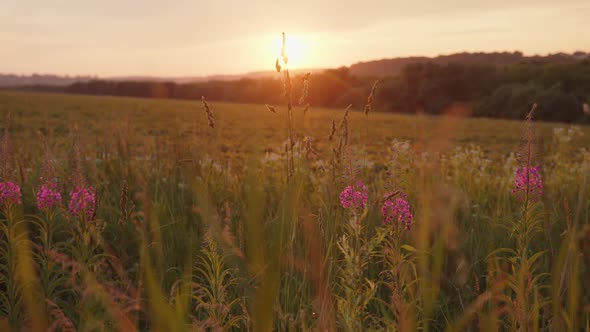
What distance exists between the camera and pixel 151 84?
93.5m

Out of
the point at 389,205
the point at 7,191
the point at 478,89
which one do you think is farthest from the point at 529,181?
the point at 478,89

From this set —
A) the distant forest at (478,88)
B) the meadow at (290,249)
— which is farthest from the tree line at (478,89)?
the meadow at (290,249)

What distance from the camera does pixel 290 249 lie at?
227 cm

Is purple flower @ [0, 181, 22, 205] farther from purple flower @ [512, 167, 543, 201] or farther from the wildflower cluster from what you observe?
purple flower @ [512, 167, 543, 201]

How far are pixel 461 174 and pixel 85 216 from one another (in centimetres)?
462

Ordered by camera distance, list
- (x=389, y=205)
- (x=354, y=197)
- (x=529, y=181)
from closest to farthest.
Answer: (x=354, y=197) → (x=389, y=205) → (x=529, y=181)

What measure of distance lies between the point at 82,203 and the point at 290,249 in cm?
100

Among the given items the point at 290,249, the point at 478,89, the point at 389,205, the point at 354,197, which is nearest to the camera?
the point at 354,197

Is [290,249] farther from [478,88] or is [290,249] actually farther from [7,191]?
[478,88]

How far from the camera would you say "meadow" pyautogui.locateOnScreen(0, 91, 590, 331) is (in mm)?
1765

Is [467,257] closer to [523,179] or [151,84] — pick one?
[523,179]

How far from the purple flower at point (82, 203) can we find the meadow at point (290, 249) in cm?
1

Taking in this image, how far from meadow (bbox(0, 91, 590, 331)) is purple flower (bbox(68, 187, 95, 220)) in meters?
0.01

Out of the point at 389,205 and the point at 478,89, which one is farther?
the point at 478,89
